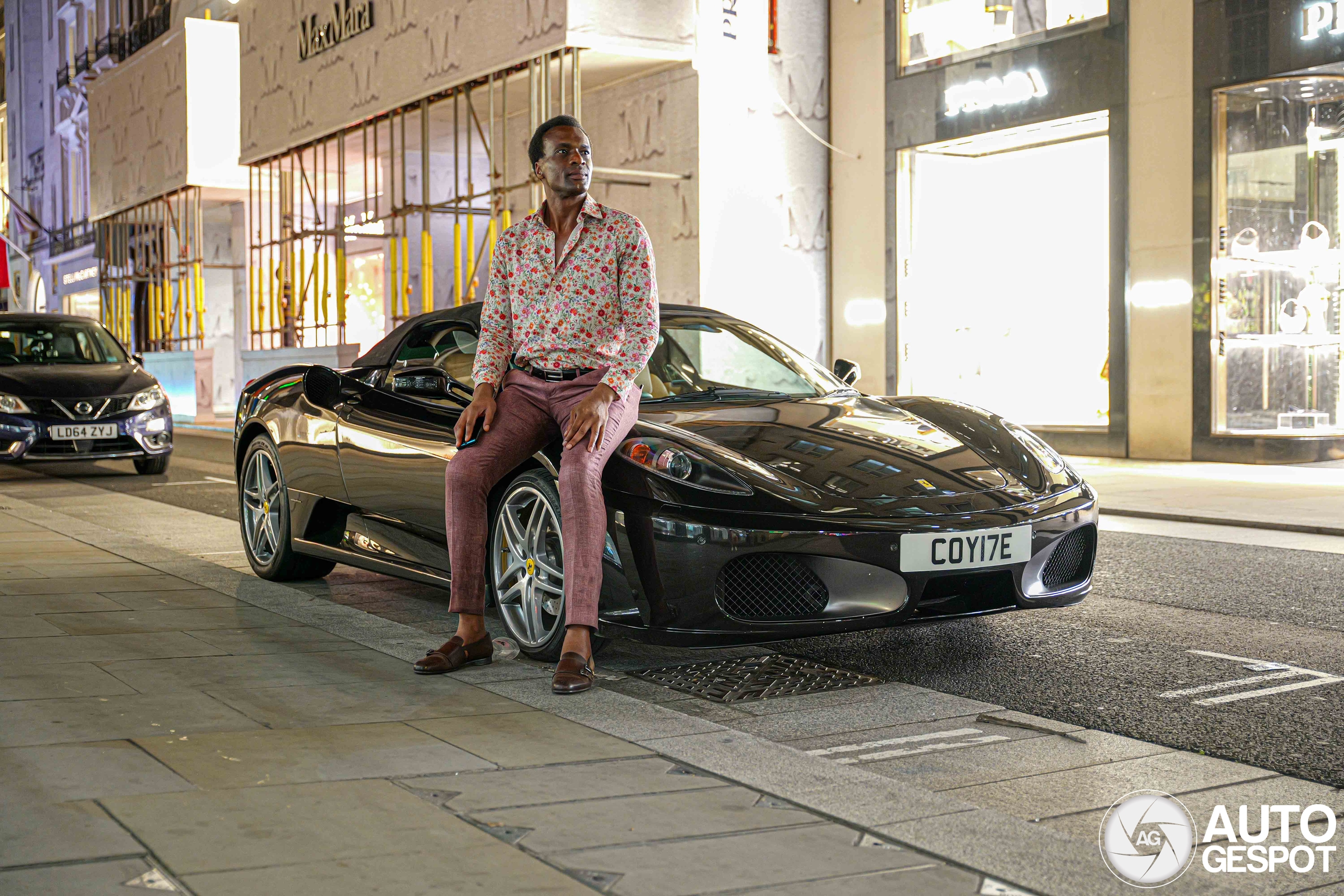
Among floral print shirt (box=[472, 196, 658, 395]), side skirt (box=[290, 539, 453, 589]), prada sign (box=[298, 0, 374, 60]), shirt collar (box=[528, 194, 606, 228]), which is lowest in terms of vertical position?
side skirt (box=[290, 539, 453, 589])

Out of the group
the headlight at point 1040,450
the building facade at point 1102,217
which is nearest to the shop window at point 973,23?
the building facade at point 1102,217

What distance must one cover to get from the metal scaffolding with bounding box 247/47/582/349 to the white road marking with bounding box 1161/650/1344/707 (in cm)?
1374

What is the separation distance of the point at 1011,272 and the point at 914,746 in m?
14.9

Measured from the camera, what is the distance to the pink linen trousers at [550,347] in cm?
464

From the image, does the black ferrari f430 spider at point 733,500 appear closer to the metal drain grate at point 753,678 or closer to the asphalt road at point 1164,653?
the metal drain grate at point 753,678

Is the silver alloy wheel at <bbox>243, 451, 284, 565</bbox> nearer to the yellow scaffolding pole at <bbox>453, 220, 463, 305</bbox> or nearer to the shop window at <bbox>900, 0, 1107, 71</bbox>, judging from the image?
the shop window at <bbox>900, 0, 1107, 71</bbox>

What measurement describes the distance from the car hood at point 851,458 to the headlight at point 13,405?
8.88 m

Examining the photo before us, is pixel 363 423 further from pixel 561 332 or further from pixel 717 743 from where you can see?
pixel 717 743

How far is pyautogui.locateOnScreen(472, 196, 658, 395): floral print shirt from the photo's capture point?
466 centimetres

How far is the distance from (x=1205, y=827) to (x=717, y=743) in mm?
1179

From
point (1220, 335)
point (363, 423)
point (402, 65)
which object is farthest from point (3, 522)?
point (402, 65)

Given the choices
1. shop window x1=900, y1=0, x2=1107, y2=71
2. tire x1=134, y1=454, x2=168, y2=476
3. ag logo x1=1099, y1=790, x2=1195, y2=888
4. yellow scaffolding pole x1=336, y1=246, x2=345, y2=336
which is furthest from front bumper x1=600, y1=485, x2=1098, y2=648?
yellow scaffolding pole x1=336, y1=246, x2=345, y2=336

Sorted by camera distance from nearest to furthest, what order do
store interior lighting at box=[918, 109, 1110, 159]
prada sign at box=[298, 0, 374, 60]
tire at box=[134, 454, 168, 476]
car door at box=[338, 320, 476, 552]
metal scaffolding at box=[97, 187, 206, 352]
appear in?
car door at box=[338, 320, 476, 552] < tire at box=[134, 454, 168, 476] < store interior lighting at box=[918, 109, 1110, 159] < prada sign at box=[298, 0, 374, 60] < metal scaffolding at box=[97, 187, 206, 352]

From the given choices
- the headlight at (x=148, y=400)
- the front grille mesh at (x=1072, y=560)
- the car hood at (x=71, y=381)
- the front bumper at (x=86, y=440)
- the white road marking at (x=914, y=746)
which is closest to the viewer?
the white road marking at (x=914, y=746)
